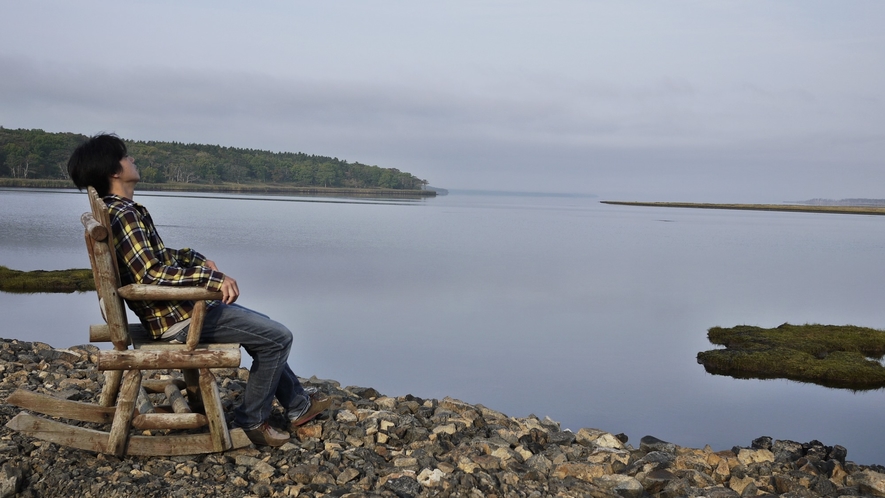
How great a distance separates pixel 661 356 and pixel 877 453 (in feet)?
16.0

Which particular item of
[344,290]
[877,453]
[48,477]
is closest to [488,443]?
[48,477]

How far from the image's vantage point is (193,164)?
154 metres

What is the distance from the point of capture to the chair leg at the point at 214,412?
468cm

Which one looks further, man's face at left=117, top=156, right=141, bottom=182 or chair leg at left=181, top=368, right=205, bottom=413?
chair leg at left=181, top=368, right=205, bottom=413

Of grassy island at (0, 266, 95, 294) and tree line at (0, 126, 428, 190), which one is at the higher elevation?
tree line at (0, 126, 428, 190)

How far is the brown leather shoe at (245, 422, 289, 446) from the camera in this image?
507 cm

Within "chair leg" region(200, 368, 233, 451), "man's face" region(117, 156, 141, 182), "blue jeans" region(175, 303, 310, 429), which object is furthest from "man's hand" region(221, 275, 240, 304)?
"man's face" region(117, 156, 141, 182)

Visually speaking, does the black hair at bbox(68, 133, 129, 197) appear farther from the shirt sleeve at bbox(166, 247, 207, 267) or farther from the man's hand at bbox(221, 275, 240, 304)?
the man's hand at bbox(221, 275, 240, 304)

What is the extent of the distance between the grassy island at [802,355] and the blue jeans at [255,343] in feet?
32.2

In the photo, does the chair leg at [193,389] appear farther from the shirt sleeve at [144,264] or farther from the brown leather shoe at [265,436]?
the shirt sleeve at [144,264]

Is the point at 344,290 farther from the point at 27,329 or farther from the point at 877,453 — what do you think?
the point at 877,453

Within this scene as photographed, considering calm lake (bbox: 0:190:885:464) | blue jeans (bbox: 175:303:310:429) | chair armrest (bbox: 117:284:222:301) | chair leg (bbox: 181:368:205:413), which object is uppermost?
chair armrest (bbox: 117:284:222:301)

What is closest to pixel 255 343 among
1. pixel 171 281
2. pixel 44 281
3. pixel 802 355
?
pixel 171 281

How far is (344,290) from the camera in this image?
62.3 ft
